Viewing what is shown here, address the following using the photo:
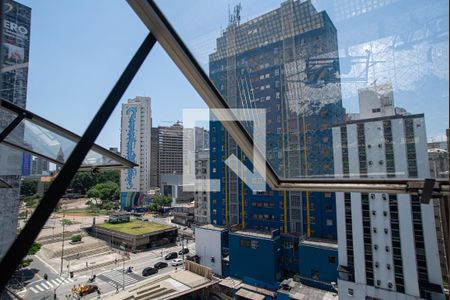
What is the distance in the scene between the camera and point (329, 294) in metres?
4.54

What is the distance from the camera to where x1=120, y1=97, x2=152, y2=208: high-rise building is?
1283 cm

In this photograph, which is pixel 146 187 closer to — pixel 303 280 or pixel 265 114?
pixel 303 280

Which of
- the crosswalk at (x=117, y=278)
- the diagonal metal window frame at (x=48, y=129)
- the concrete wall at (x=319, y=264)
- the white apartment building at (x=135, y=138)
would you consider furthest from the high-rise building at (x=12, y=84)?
the white apartment building at (x=135, y=138)

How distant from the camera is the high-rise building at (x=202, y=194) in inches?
388

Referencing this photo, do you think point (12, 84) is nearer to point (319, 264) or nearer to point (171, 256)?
point (319, 264)

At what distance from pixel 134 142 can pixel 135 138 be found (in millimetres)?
212

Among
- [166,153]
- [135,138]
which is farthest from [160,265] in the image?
[166,153]

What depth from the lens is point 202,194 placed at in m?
10.1

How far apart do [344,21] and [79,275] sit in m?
7.79

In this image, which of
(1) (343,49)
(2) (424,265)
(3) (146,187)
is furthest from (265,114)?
(3) (146,187)

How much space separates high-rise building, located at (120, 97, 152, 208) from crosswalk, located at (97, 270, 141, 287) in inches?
255

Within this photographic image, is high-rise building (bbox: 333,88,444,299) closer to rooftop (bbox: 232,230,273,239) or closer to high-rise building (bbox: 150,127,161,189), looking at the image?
rooftop (bbox: 232,230,273,239)

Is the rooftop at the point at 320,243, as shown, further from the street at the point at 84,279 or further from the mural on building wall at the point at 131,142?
the mural on building wall at the point at 131,142

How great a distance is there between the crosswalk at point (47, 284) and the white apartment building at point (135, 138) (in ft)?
21.5
